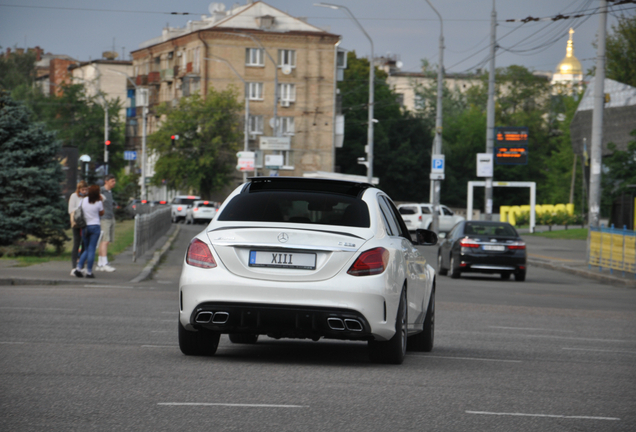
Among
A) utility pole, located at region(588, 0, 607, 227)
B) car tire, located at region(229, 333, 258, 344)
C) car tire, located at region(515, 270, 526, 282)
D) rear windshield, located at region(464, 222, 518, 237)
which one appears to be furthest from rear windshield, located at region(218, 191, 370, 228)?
utility pole, located at region(588, 0, 607, 227)

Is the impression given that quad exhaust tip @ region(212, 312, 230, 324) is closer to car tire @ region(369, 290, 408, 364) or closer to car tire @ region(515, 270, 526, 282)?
car tire @ region(369, 290, 408, 364)

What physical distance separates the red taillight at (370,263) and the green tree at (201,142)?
7700 cm

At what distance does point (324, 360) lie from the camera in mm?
9039

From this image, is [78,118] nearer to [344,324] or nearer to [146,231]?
[146,231]

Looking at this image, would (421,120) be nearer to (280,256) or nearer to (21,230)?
(21,230)

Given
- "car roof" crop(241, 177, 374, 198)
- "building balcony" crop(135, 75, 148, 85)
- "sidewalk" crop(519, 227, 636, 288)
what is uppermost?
"building balcony" crop(135, 75, 148, 85)

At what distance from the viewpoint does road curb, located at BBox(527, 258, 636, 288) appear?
25453 millimetres

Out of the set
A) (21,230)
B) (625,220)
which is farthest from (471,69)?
(21,230)

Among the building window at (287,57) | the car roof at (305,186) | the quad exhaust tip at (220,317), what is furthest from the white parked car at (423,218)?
the quad exhaust tip at (220,317)

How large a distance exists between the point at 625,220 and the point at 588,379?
35.0m

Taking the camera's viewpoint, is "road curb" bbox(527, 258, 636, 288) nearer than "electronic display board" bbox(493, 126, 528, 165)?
Yes

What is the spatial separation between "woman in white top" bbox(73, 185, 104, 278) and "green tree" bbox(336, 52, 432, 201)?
7930cm

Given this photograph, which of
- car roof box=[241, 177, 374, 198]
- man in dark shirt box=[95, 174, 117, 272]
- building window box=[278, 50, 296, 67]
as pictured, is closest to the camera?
car roof box=[241, 177, 374, 198]

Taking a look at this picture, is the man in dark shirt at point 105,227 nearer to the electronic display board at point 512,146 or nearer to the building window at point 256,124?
the electronic display board at point 512,146
